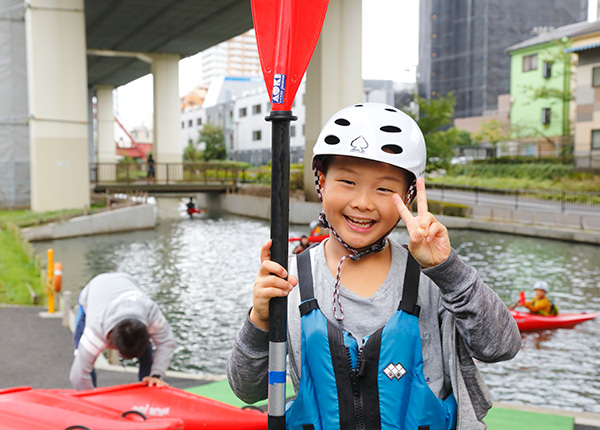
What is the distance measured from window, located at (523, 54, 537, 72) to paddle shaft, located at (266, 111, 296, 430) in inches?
2096

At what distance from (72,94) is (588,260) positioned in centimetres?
2179

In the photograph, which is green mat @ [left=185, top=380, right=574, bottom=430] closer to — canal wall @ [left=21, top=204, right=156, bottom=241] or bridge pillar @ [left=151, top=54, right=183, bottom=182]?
canal wall @ [left=21, top=204, right=156, bottom=241]

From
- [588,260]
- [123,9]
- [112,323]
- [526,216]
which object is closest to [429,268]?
[112,323]

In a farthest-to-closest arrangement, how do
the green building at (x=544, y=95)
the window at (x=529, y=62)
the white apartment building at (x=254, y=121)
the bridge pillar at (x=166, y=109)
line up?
the white apartment building at (x=254, y=121) < the window at (x=529, y=62) < the bridge pillar at (x=166, y=109) < the green building at (x=544, y=95)

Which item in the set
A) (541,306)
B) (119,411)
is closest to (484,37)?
(541,306)

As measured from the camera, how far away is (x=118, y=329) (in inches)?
191

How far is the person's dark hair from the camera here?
4.85 m

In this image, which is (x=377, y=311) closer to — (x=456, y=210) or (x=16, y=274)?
(x=16, y=274)

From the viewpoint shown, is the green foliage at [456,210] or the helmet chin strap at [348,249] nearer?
the helmet chin strap at [348,249]

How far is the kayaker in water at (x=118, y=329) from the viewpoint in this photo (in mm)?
4906

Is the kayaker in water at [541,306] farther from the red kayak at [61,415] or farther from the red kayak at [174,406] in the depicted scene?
the red kayak at [61,415]

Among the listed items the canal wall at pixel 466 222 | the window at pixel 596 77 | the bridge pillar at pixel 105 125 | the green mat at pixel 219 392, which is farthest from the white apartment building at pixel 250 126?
the green mat at pixel 219 392

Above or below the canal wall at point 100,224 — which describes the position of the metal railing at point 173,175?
above

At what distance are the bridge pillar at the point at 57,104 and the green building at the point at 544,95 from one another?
31.2m
